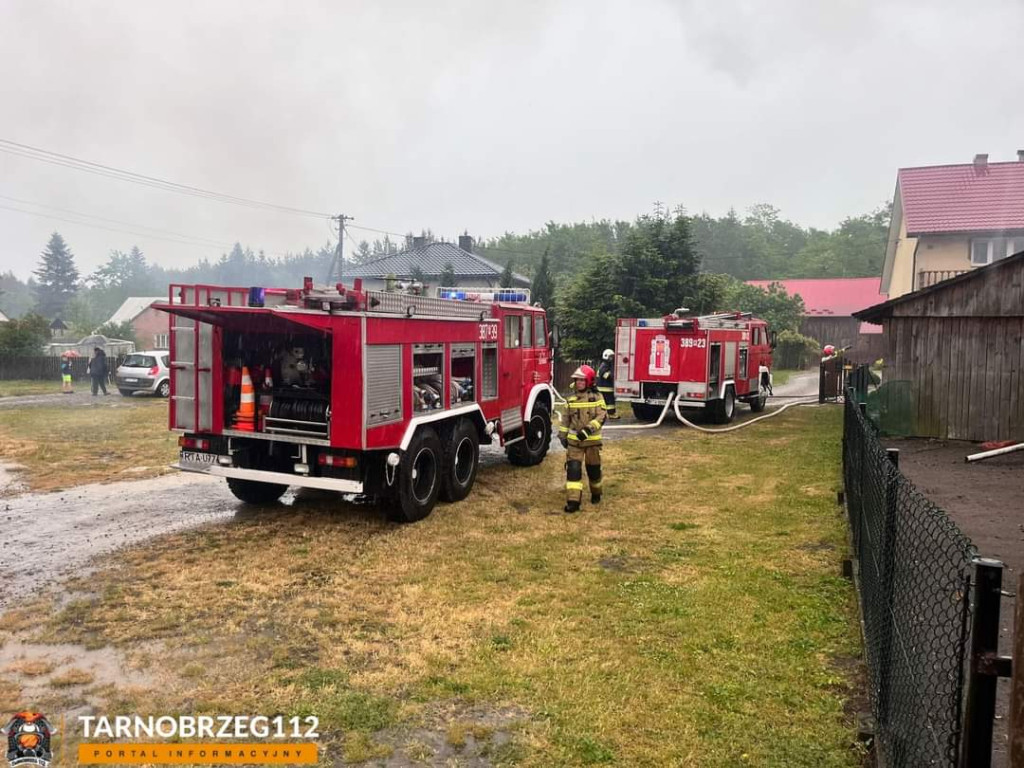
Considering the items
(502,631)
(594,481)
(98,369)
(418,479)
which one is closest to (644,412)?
(594,481)

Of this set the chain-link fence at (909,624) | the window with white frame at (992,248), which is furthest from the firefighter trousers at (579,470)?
the window with white frame at (992,248)

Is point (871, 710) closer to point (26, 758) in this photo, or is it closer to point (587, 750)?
point (587, 750)

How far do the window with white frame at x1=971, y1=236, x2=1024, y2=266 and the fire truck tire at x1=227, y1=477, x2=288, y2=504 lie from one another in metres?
23.7

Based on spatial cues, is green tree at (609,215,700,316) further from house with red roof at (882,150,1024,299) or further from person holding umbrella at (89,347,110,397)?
person holding umbrella at (89,347,110,397)

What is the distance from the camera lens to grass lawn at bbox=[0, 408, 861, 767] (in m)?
3.77

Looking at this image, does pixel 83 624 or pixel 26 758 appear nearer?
pixel 26 758

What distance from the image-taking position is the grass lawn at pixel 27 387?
23.9 meters

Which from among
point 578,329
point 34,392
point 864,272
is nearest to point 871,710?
point 578,329

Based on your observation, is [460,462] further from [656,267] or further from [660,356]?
[656,267]

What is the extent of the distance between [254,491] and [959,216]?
80.2 feet

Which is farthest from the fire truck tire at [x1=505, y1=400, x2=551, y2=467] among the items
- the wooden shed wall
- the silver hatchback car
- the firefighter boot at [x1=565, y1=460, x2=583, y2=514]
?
the silver hatchback car

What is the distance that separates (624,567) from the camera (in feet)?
21.0

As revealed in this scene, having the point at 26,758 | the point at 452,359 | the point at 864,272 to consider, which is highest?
the point at 864,272

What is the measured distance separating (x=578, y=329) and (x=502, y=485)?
57.3ft
